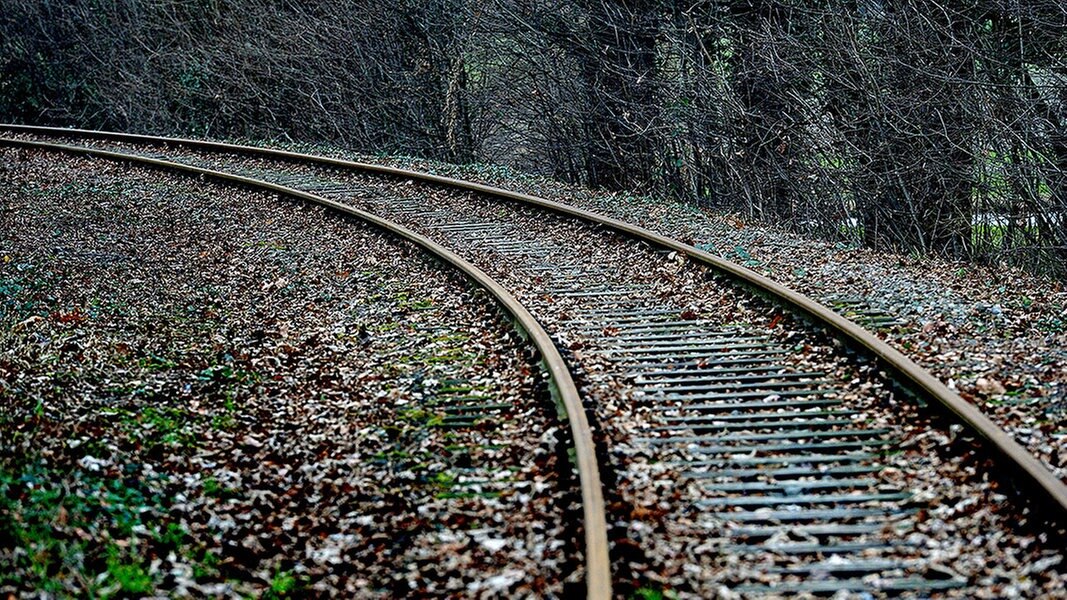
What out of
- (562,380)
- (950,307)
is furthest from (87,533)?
(950,307)

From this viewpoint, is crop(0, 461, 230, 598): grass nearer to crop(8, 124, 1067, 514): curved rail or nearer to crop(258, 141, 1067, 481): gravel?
crop(8, 124, 1067, 514): curved rail

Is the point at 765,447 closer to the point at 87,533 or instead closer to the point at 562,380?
the point at 562,380

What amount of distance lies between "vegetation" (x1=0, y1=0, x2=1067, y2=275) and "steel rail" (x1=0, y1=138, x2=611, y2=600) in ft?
19.9

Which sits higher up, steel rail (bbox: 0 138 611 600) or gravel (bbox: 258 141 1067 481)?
gravel (bbox: 258 141 1067 481)

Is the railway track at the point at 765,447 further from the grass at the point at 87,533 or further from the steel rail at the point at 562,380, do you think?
the grass at the point at 87,533

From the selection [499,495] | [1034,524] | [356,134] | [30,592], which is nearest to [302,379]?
[499,495]

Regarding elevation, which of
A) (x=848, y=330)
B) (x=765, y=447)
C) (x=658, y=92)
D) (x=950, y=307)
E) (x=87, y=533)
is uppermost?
(x=658, y=92)

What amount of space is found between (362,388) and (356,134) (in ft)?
58.8

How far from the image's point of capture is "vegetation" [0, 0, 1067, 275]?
14.2 metres

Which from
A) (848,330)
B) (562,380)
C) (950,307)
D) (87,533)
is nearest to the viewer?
(87,533)

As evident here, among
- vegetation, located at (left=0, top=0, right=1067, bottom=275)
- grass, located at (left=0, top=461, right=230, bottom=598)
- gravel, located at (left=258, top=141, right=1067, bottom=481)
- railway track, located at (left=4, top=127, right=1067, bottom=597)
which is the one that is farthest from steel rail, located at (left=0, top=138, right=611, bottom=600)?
vegetation, located at (left=0, top=0, right=1067, bottom=275)

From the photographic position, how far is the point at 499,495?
5836mm

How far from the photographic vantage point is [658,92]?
1842 cm

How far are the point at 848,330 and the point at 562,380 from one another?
215 centimetres
